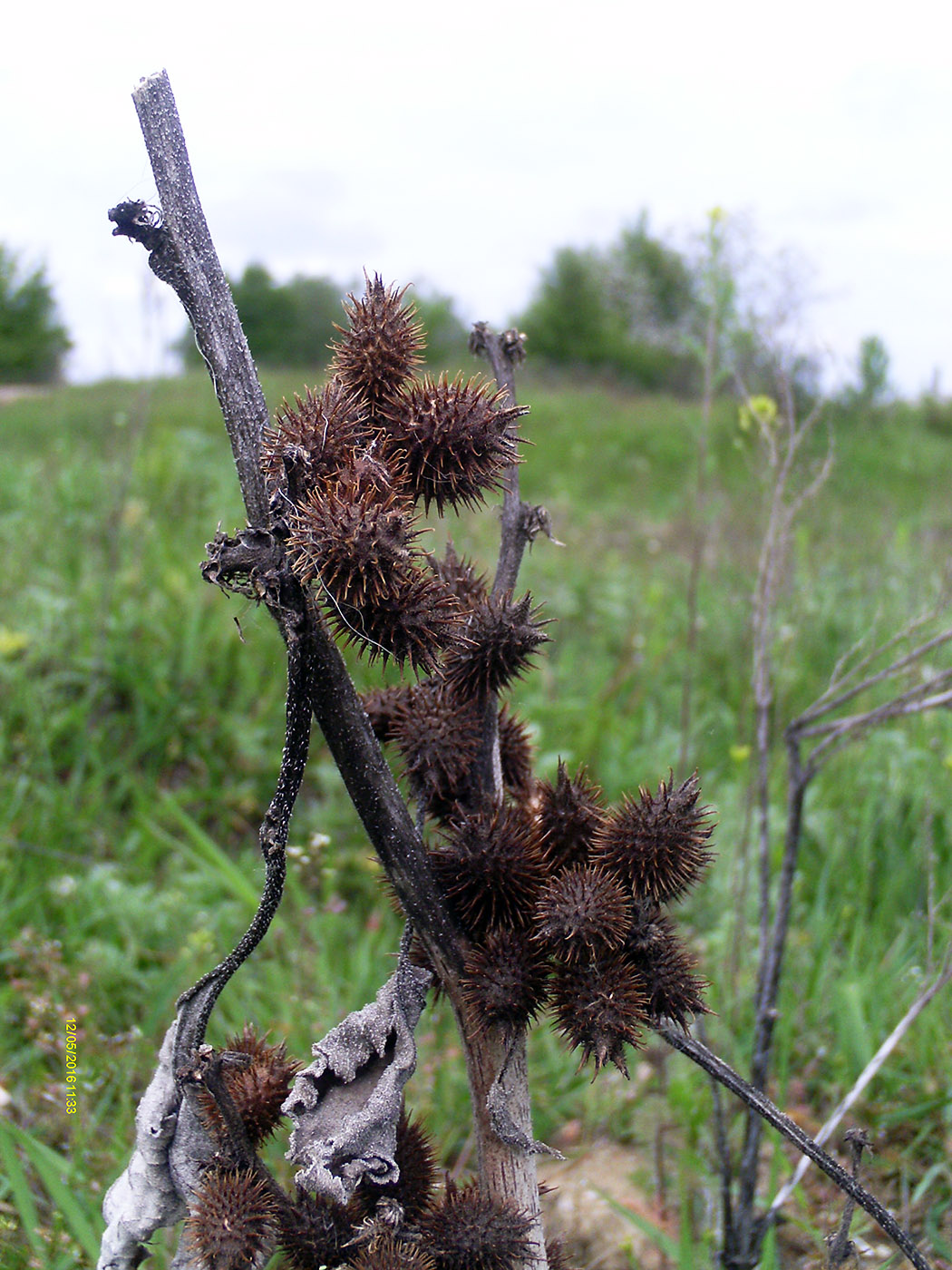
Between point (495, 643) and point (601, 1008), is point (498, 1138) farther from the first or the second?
point (495, 643)

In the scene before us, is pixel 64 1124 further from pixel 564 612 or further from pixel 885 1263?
pixel 564 612

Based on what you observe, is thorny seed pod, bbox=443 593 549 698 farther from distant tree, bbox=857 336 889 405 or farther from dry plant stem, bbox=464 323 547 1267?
distant tree, bbox=857 336 889 405

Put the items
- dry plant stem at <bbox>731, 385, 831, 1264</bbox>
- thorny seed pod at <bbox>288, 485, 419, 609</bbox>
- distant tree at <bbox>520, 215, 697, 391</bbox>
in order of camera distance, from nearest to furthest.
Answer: thorny seed pod at <bbox>288, 485, 419, 609</bbox>, dry plant stem at <bbox>731, 385, 831, 1264</bbox>, distant tree at <bbox>520, 215, 697, 391</bbox>

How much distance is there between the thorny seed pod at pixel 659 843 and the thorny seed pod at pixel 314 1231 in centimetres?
47

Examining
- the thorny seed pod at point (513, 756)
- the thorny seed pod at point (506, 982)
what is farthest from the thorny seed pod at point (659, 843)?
the thorny seed pod at point (513, 756)

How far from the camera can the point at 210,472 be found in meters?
6.61

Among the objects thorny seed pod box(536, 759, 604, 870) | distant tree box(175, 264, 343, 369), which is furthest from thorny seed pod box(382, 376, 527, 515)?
distant tree box(175, 264, 343, 369)

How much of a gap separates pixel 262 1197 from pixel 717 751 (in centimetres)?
321

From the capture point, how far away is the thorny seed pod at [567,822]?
1079mm

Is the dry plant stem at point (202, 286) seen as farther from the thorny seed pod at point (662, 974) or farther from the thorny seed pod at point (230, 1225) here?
the thorny seed pod at point (230, 1225)

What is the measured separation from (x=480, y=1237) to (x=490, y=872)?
365 mm

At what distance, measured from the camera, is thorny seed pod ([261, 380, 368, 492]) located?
821mm

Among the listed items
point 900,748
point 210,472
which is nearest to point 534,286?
point 210,472

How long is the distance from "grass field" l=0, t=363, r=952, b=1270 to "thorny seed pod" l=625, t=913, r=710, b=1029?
0.50m
